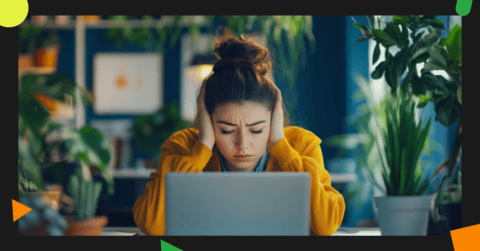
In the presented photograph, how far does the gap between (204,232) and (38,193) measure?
2.07 feet

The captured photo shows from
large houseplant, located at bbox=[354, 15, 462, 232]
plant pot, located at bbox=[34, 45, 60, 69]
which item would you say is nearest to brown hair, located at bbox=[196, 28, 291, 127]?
large houseplant, located at bbox=[354, 15, 462, 232]

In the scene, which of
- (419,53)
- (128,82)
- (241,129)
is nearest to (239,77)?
(241,129)

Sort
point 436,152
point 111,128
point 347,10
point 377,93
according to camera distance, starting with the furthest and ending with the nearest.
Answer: point 111,128, point 377,93, point 436,152, point 347,10

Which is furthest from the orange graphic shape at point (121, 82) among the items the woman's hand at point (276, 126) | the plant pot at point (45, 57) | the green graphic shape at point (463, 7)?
the green graphic shape at point (463, 7)

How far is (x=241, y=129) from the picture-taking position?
133 centimetres

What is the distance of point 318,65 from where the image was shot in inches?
168

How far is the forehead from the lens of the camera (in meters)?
1.35

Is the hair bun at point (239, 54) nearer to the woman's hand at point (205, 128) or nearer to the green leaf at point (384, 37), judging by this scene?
the woman's hand at point (205, 128)

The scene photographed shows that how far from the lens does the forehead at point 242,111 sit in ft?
4.43

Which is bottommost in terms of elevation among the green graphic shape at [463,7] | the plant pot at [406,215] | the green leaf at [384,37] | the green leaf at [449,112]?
the plant pot at [406,215]

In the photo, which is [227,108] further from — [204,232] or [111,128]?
[111,128]
